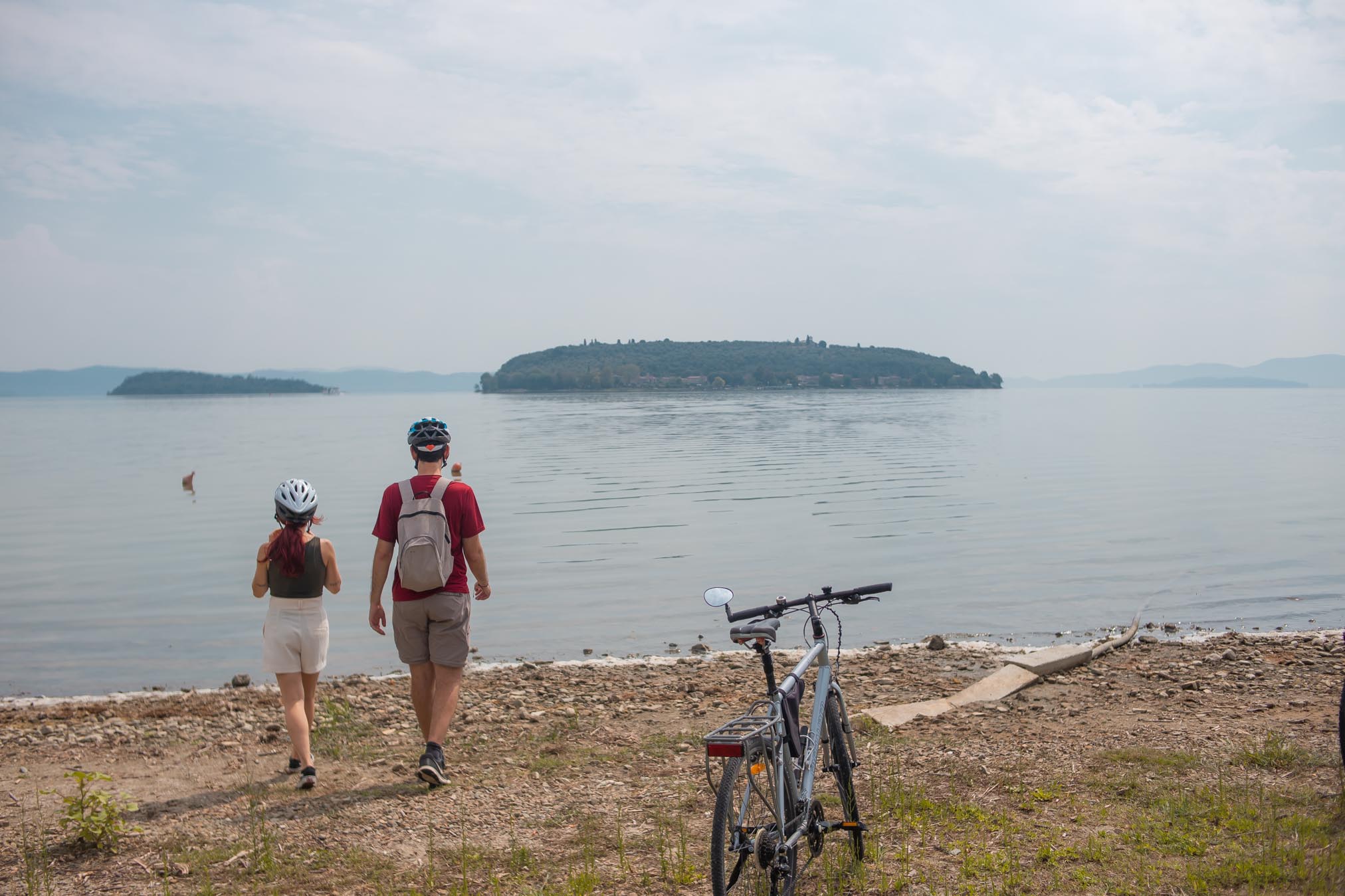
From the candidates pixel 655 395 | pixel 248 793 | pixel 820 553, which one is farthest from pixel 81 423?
pixel 248 793

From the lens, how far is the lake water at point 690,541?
14.2m

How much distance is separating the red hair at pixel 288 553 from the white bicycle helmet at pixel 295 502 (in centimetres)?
6

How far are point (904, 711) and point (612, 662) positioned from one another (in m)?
4.29

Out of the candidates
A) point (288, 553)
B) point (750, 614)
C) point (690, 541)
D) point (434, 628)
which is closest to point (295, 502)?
point (288, 553)

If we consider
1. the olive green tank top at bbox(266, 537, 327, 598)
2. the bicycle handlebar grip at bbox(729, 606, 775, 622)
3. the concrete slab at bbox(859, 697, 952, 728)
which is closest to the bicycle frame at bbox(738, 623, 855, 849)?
the bicycle handlebar grip at bbox(729, 606, 775, 622)

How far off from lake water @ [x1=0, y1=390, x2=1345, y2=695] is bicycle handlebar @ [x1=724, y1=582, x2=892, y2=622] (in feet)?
27.1

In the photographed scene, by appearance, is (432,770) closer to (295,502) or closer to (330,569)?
(330,569)

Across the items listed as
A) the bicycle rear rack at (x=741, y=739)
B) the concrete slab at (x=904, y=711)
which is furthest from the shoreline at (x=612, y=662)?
the bicycle rear rack at (x=741, y=739)

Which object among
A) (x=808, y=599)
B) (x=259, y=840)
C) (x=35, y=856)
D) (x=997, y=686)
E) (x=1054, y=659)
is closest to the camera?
(x=808, y=599)

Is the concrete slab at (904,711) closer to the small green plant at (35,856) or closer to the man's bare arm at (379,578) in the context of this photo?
the man's bare arm at (379,578)

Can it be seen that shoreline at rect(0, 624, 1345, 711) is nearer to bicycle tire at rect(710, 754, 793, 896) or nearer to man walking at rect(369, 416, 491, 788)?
man walking at rect(369, 416, 491, 788)

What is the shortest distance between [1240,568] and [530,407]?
12362cm

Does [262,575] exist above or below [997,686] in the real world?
above

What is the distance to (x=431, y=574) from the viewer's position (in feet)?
20.2
